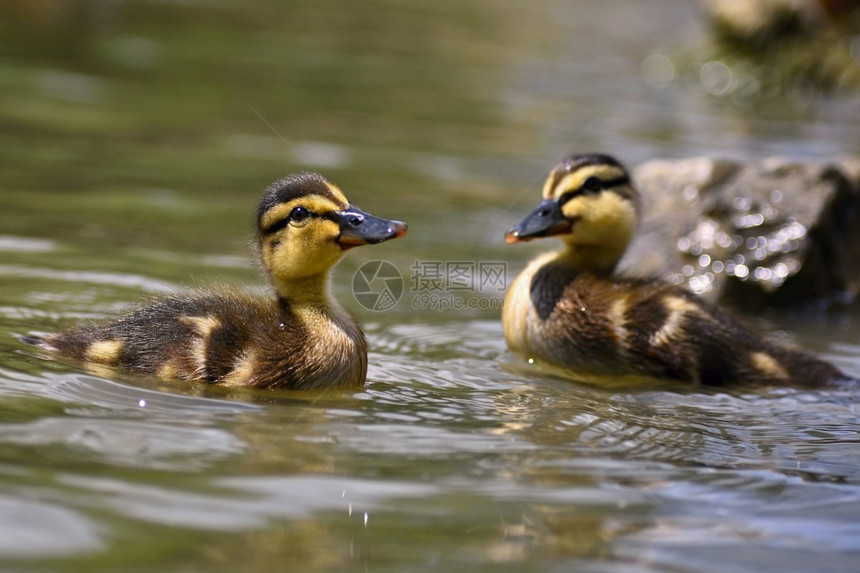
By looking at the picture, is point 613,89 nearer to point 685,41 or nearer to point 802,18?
point 802,18

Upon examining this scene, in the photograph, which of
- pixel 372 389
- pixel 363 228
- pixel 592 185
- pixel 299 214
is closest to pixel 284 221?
pixel 299 214

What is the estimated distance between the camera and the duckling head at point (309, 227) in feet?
15.8

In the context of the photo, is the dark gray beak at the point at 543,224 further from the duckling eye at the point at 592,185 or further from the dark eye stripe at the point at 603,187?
the duckling eye at the point at 592,185

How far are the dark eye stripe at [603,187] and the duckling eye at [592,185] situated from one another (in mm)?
10

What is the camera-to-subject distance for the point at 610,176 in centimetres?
606

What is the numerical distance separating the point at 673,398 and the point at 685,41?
1265 centimetres

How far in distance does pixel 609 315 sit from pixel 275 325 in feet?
5.40

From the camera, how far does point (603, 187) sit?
6051 mm

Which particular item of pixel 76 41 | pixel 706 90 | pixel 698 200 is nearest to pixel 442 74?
pixel 706 90

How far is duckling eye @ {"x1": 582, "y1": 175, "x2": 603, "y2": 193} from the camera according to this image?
6012 millimetres

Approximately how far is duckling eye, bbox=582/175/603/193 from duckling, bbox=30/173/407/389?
148 cm

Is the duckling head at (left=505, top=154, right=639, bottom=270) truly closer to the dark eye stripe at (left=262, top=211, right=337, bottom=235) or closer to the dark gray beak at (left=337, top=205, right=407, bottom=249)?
the dark gray beak at (left=337, top=205, right=407, bottom=249)

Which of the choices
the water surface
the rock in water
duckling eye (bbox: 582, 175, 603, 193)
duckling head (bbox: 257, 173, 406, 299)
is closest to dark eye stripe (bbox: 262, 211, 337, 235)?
duckling head (bbox: 257, 173, 406, 299)

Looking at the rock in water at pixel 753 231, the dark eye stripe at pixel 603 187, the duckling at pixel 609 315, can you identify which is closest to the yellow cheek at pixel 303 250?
the duckling at pixel 609 315
